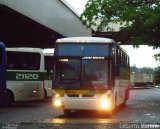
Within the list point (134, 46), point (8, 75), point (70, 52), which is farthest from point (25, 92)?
point (134, 46)

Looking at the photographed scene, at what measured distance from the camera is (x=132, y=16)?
115 feet

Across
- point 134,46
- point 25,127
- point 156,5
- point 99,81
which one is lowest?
point 25,127

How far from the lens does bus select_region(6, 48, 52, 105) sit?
2683cm

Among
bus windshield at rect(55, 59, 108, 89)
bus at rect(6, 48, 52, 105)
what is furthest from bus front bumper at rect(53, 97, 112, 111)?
bus at rect(6, 48, 52, 105)

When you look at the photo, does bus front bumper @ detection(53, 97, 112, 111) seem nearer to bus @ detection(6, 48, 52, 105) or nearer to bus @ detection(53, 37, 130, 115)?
bus @ detection(53, 37, 130, 115)

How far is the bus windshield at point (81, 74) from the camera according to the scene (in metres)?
19.7

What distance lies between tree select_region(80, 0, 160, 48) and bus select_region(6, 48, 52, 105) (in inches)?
354

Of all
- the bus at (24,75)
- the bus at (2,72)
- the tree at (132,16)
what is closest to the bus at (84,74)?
the bus at (2,72)

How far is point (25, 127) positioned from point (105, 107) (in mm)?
4722

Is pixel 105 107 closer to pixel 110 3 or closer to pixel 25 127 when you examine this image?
pixel 25 127

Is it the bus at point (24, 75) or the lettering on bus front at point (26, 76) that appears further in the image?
the lettering on bus front at point (26, 76)

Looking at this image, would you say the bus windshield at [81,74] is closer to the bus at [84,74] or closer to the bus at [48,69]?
the bus at [84,74]

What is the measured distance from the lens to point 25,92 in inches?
1069

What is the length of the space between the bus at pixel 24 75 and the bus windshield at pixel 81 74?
23.2ft
